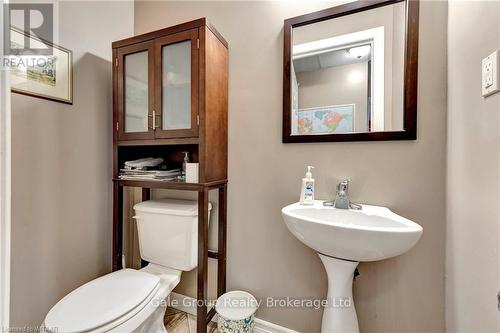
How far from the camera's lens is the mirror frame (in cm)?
108

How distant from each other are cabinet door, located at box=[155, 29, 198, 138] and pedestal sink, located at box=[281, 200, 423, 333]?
726 mm

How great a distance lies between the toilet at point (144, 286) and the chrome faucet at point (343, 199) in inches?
29.9

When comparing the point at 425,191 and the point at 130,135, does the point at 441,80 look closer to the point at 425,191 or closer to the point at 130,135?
the point at 425,191

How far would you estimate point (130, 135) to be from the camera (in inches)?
55.9

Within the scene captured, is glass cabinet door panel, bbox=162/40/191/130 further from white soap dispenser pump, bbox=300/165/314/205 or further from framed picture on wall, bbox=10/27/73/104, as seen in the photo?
white soap dispenser pump, bbox=300/165/314/205

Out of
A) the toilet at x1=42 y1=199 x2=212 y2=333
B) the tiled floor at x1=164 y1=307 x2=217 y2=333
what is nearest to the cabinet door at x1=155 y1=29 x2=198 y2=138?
the toilet at x1=42 y1=199 x2=212 y2=333

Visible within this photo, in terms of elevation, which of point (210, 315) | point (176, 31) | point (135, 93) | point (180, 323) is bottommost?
point (180, 323)

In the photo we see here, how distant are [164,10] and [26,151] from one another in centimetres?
126

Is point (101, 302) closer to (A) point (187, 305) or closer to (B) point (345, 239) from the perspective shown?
(A) point (187, 305)

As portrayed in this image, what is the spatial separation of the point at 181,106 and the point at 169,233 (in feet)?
Answer: 2.42

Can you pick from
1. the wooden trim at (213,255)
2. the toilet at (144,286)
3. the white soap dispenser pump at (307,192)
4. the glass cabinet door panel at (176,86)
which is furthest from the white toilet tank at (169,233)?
the white soap dispenser pump at (307,192)

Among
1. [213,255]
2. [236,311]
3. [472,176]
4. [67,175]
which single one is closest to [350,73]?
[472,176]

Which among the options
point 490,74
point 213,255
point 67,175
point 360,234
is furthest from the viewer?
point 213,255

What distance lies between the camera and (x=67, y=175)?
1.38 m
